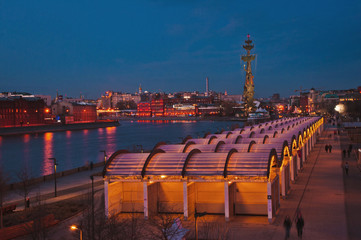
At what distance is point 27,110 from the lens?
110 meters

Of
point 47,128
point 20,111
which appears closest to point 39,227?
point 47,128

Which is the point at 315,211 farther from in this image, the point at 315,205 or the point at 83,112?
the point at 83,112

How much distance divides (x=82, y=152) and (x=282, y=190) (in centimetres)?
4061

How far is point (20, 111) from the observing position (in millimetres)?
106750

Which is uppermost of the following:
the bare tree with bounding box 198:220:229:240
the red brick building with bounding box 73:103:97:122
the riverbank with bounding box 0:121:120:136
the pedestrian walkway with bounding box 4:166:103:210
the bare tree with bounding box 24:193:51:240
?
the red brick building with bounding box 73:103:97:122

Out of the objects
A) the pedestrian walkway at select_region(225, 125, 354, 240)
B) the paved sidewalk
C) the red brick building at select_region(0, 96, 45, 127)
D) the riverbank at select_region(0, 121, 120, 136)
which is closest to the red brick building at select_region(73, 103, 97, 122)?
the riverbank at select_region(0, 121, 120, 136)

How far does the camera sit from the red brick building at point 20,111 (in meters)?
102

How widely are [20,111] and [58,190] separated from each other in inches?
3717

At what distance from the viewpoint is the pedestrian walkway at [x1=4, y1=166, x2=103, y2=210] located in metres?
17.9

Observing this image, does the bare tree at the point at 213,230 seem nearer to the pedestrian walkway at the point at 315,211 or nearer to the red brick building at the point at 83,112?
the pedestrian walkway at the point at 315,211

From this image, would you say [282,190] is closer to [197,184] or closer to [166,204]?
[197,184]

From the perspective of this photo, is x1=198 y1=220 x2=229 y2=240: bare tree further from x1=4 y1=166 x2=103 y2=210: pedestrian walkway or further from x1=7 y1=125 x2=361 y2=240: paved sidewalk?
x1=4 y1=166 x2=103 y2=210: pedestrian walkway

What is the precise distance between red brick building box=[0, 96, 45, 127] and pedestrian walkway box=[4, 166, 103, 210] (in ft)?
279

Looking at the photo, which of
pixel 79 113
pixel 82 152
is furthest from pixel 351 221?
pixel 79 113
